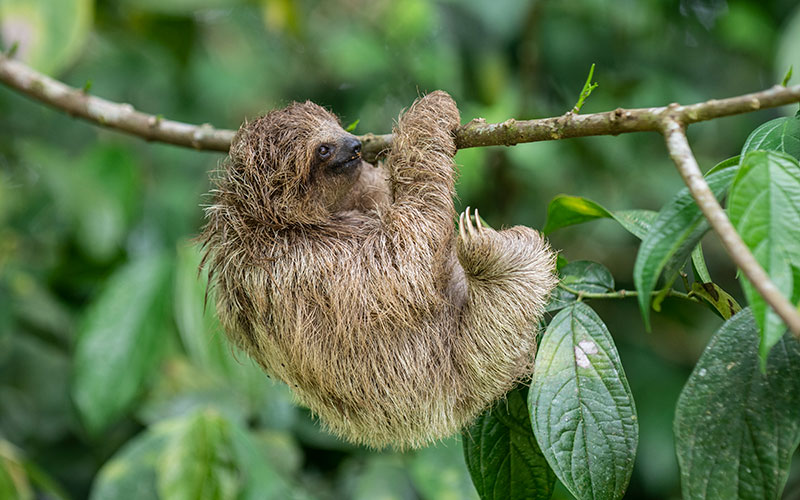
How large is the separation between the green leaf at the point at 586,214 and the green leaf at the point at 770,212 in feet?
2.23

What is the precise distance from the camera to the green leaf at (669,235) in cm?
156

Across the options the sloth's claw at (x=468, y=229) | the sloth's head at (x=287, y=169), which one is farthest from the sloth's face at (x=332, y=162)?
the sloth's claw at (x=468, y=229)

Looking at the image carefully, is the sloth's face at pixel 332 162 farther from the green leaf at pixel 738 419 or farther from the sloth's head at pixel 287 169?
the green leaf at pixel 738 419

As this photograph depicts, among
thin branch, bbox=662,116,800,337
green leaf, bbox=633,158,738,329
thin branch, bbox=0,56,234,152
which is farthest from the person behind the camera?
thin branch, bbox=0,56,234,152

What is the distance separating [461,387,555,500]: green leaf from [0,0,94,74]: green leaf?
2.97 meters

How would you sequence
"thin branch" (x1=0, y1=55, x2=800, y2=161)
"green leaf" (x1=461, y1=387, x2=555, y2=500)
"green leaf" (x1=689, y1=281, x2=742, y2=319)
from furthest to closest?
1. "green leaf" (x1=461, y1=387, x2=555, y2=500)
2. "green leaf" (x1=689, y1=281, x2=742, y2=319)
3. "thin branch" (x1=0, y1=55, x2=800, y2=161)

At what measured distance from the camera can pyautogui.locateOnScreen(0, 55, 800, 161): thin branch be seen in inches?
66.0

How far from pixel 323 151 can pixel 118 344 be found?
5.43 feet

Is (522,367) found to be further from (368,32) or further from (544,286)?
(368,32)

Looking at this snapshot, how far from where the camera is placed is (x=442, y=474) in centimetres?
347

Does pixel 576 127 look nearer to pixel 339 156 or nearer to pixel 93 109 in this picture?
pixel 339 156

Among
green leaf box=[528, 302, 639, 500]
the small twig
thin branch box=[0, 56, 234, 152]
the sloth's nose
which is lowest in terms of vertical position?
green leaf box=[528, 302, 639, 500]

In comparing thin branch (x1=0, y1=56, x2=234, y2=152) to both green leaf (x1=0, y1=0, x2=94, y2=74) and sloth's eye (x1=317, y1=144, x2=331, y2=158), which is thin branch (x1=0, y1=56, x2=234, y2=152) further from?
sloth's eye (x1=317, y1=144, x2=331, y2=158)

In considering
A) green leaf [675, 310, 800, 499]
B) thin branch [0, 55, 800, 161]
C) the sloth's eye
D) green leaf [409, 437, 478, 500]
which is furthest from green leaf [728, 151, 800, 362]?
green leaf [409, 437, 478, 500]
